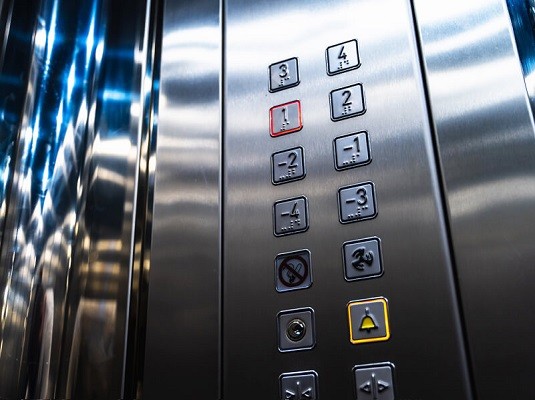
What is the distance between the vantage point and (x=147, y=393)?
1.00 m

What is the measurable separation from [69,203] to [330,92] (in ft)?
1.95

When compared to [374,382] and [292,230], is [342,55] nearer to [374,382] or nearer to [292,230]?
[292,230]

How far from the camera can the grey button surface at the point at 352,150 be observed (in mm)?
943

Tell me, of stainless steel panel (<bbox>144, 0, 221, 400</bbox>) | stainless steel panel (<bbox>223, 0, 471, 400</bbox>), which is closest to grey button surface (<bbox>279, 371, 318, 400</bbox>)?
stainless steel panel (<bbox>223, 0, 471, 400</bbox>)

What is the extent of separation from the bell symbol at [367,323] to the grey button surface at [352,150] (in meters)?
0.23

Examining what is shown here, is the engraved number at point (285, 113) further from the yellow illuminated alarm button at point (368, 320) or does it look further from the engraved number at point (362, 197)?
the yellow illuminated alarm button at point (368, 320)

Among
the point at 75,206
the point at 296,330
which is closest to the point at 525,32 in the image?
the point at 296,330

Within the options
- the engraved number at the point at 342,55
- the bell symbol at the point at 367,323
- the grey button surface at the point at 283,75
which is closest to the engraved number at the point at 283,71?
the grey button surface at the point at 283,75

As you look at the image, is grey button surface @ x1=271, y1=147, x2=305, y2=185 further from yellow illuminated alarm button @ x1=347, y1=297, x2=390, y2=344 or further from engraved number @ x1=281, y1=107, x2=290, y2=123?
yellow illuminated alarm button @ x1=347, y1=297, x2=390, y2=344

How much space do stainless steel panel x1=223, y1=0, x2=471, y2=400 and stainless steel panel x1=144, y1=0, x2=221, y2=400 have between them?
35 mm

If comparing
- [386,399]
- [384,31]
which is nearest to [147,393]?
[386,399]

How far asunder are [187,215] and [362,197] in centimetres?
34

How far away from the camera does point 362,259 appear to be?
887mm

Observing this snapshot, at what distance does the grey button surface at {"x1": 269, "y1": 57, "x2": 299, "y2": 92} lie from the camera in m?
1.06
